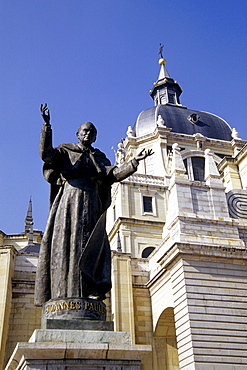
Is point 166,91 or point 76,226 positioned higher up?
point 166,91

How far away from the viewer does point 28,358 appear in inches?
200

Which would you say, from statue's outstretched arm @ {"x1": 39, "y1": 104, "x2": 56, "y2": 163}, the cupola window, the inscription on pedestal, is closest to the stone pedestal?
the inscription on pedestal

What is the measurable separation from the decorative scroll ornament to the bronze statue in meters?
16.1

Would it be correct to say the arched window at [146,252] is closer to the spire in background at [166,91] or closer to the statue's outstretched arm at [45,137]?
the statue's outstretched arm at [45,137]

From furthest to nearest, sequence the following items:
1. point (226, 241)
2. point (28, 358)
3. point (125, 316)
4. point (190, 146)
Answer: point (190, 146), point (125, 316), point (226, 241), point (28, 358)

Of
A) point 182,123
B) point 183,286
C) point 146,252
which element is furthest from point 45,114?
point 182,123

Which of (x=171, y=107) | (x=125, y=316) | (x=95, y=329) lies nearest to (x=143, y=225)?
(x=125, y=316)

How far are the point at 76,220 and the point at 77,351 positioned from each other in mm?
1935

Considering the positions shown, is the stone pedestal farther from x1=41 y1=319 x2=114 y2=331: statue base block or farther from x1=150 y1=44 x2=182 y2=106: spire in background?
x1=150 y1=44 x2=182 y2=106: spire in background

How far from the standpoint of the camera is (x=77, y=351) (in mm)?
5203

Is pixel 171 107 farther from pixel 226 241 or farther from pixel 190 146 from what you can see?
pixel 226 241

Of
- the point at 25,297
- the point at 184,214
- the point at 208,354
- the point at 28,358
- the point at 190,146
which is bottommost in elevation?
the point at 28,358

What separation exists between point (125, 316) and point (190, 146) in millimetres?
27791

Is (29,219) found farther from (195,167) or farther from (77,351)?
(77,351)
